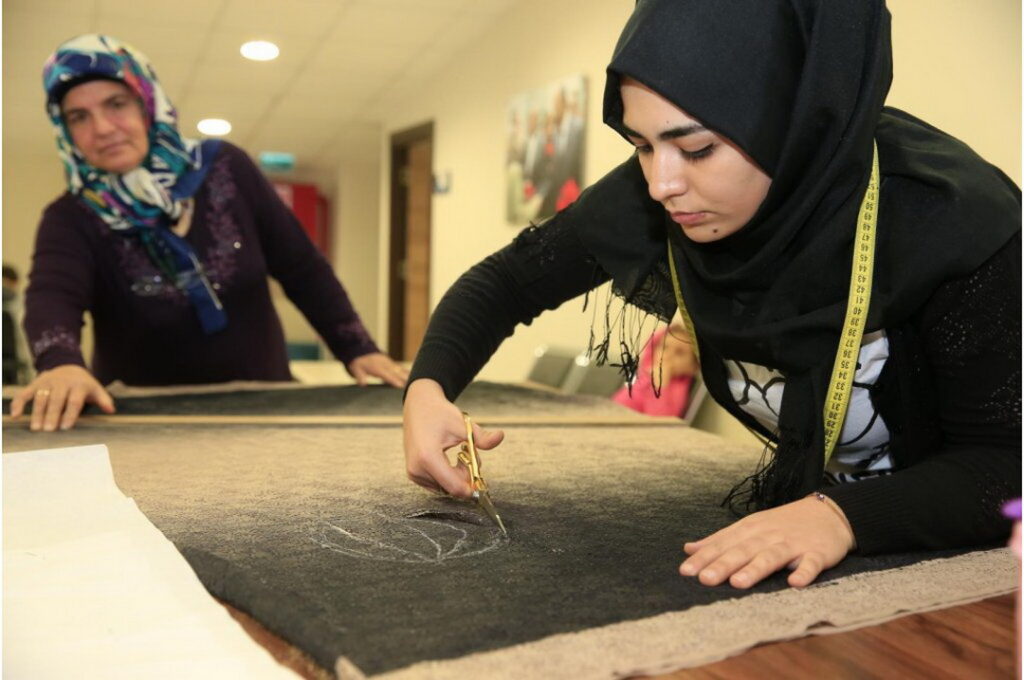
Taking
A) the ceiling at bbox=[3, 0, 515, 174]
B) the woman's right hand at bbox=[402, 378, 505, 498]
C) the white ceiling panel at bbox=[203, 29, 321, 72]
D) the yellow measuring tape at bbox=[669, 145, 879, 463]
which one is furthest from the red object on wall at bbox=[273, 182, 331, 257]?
the yellow measuring tape at bbox=[669, 145, 879, 463]

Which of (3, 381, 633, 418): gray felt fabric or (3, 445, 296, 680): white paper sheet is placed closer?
(3, 445, 296, 680): white paper sheet

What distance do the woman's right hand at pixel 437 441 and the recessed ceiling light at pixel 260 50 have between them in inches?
160

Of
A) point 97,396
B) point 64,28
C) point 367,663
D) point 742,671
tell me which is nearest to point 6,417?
point 97,396

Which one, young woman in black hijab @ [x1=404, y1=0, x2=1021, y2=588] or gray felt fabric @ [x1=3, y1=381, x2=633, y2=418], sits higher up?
young woman in black hijab @ [x1=404, y1=0, x2=1021, y2=588]

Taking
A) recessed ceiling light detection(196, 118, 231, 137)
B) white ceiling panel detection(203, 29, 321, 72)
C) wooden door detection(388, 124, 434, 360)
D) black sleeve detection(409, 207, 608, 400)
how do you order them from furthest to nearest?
recessed ceiling light detection(196, 118, 231, 137), wooden door detection(388, 124, 434, 360), white ceiling panel detection(203, 29, 321, 72), black sleeve detection(409, 207, 608, 400)

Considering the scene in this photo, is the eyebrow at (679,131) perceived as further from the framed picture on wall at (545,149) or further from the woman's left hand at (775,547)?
the framed picture on wall at (545,149)

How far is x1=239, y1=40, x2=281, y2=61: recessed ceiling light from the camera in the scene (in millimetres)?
4602

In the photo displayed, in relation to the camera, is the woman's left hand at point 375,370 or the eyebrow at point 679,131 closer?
the eyebrow at point 679,131

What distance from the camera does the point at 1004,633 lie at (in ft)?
2.10

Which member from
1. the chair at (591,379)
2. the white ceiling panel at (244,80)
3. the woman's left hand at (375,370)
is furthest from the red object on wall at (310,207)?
the woman's left hand at (375,370)

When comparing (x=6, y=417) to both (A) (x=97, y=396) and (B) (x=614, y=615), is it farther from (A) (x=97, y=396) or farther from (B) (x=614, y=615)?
(B) (x=614, y=615)

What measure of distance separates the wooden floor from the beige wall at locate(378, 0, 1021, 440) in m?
1.51

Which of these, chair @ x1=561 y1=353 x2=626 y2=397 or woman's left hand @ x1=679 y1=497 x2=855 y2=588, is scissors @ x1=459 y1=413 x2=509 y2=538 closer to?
woman's left hand @ x1=679 y1=497 x2=855 y2=588

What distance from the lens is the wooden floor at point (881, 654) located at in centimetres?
56
